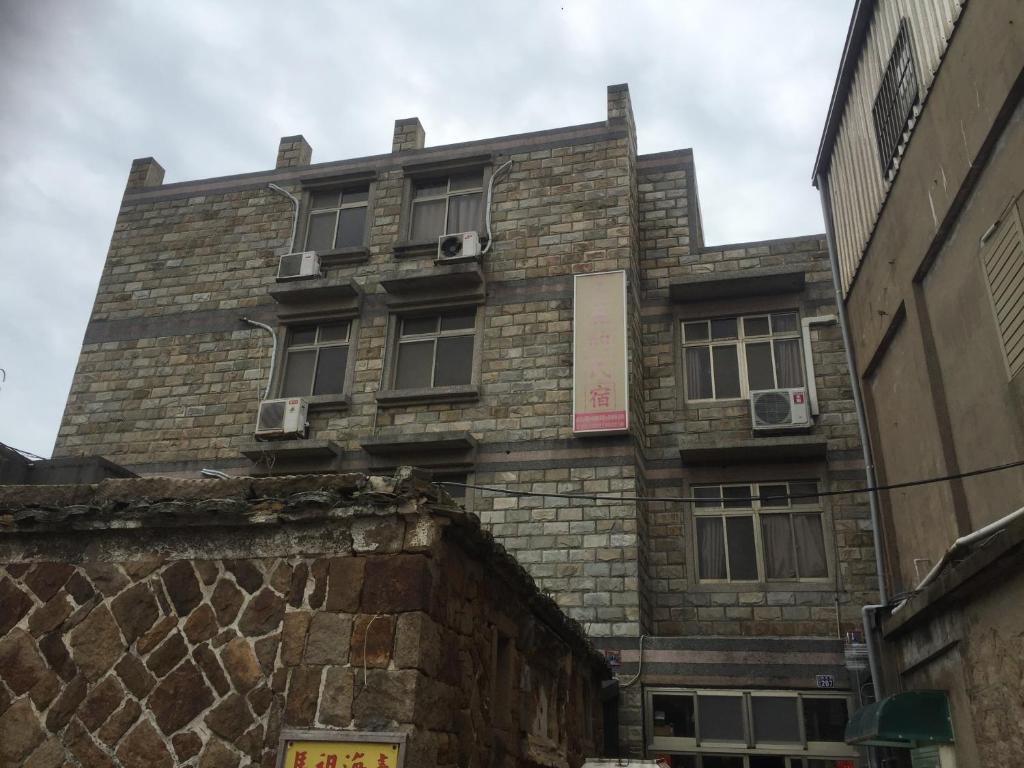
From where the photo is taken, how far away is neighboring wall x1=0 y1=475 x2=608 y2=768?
4789 mm

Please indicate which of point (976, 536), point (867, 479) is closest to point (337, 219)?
point (867, 479)

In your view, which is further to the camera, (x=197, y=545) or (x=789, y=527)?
A: (x=789, y=527)

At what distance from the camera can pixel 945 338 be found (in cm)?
895

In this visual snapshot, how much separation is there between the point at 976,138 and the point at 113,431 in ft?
45.5

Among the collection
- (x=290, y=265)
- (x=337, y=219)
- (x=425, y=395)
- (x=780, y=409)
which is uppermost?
(x=337, y=219)

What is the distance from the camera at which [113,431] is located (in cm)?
1502

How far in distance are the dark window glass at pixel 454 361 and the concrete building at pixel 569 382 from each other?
4 cm

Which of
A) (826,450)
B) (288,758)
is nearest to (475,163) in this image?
(826,450)

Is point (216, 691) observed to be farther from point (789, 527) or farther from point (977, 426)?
point (789, 527)

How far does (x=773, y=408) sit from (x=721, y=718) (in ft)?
15.2

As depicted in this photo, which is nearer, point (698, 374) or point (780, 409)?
point (780, 409)

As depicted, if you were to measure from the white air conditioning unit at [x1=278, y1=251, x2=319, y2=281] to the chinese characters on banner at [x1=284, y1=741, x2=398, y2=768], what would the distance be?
11.6m

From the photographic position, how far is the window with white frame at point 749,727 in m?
11.0

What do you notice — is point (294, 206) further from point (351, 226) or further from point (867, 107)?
point (867, 107)
